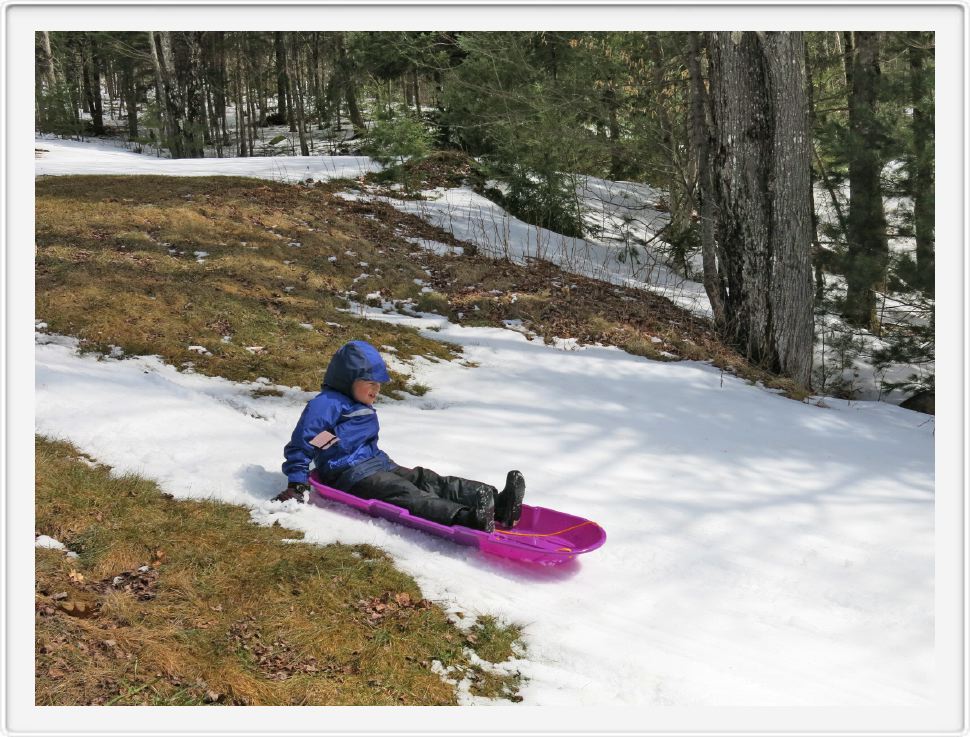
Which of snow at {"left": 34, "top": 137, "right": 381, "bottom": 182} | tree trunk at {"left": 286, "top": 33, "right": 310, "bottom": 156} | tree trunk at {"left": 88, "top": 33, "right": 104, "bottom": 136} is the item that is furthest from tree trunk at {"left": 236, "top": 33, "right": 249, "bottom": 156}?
snow at {"left": 34, "top": 137, "right": 381, "bottom": 182}

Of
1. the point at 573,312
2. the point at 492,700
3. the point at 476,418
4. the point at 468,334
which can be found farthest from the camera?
the point at 573,312

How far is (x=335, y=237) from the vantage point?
12.4 m

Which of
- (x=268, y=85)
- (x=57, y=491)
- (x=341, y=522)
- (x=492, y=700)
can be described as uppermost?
(x=268, y=85)

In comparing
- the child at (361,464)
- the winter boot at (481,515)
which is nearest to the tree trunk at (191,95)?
the child at (361,464)

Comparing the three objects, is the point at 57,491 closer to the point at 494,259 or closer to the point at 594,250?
the point at 494,259

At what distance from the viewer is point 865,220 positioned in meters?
11.3

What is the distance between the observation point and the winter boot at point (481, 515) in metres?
4.70

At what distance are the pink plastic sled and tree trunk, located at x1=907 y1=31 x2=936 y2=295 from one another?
7.74 m

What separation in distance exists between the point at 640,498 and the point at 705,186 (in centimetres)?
701

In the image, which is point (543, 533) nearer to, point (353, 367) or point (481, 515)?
point (481, 515)

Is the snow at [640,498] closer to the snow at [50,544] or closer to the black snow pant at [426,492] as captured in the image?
the black snow pant at [426,492]
